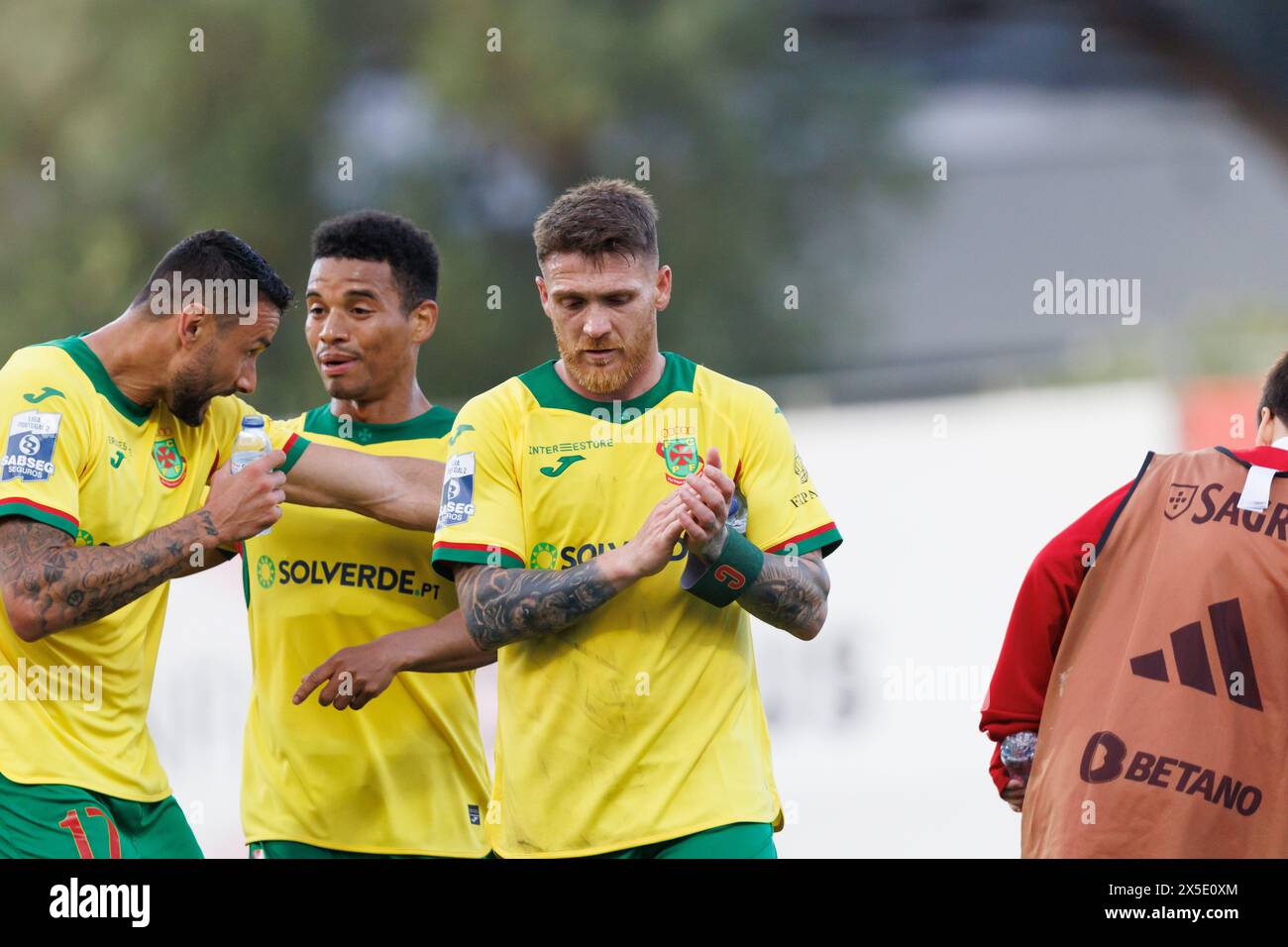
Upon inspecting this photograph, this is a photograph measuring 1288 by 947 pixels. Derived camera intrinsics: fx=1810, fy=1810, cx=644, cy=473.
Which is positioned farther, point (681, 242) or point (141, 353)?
point (681, 242)

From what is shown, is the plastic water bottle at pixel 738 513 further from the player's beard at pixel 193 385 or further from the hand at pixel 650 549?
the player's beard at pixel 193 385

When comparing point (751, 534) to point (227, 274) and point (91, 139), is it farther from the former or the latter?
point (91, 139)

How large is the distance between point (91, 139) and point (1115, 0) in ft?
37.9

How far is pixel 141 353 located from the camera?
5.22 m

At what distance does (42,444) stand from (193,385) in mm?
521

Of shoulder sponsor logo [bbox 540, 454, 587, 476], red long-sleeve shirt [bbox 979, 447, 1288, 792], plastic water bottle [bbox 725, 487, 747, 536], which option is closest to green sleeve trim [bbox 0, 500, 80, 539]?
shoulder sponsor logo [bbox 540, 454, 587, 476]

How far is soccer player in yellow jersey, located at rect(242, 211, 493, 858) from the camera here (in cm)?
558

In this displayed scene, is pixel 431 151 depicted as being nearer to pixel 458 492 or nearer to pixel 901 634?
pixel 901 634

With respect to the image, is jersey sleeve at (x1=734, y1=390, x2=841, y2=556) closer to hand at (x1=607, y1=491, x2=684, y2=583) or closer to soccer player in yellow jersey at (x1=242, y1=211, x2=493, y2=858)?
hand at (x1=607, y1=491, x2=684, y2=583)

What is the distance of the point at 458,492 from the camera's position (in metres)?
4.88

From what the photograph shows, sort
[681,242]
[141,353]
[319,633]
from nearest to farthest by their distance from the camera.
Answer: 1. [141,353]
2. [319,633]
3. [681,242]

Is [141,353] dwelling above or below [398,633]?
above
